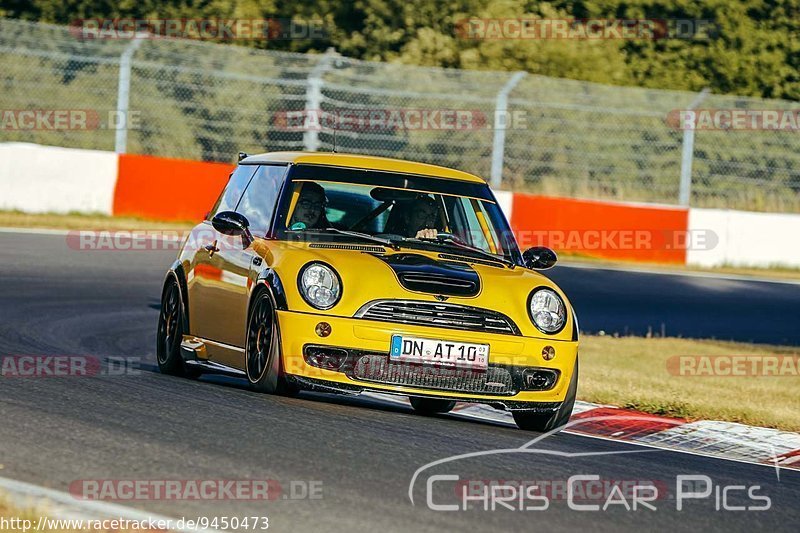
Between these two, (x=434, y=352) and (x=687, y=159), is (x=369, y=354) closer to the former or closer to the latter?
(x=434, y=352)

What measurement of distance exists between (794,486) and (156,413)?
301 cm

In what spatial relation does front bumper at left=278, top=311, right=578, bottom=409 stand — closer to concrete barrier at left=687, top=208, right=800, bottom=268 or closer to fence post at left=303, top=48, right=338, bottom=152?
concrete barrier at left=687, top=208, right=800, bottom=268

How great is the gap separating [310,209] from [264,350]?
1.05 metres

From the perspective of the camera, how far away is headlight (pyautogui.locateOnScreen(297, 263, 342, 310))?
25.2ft

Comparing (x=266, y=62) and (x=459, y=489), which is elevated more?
(x=266, y=62)

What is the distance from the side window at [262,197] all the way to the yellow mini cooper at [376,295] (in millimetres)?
13

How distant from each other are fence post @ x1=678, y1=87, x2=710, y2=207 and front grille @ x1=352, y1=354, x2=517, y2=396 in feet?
50.8

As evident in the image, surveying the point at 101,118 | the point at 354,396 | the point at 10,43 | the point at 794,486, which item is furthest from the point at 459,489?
the point at 101,118

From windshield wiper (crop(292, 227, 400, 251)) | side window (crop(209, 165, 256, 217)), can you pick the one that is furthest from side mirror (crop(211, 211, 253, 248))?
side window (crop(209, 165, 256, 217))

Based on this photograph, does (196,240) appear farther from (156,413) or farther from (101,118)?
(101,118)

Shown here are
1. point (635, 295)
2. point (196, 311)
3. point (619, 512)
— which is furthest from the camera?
point (635, 295)

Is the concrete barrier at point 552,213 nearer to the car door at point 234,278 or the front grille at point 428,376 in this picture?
the car door at point 234,278

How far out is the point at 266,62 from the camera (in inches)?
929

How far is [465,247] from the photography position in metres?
8.75
